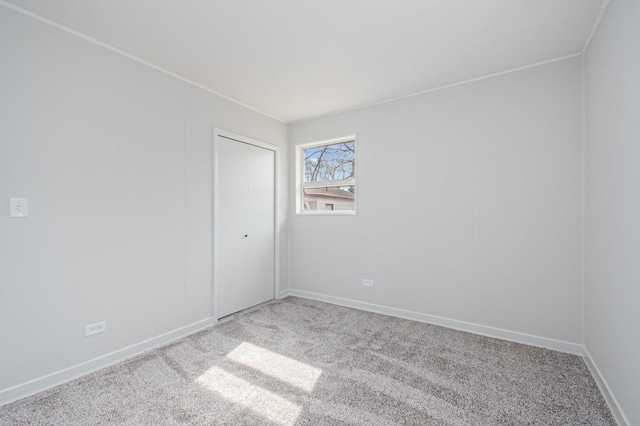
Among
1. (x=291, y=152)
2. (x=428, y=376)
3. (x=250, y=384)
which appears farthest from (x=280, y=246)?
(x=428, y=376)

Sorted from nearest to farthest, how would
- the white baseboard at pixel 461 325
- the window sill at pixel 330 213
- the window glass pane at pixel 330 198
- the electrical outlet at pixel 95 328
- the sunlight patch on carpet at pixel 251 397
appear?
the sunlight patch on carpet at pixel 251 397
the electrical outlet at pixel 95 328
the white baseboard at pixel 461 325
the window sill at pixel 330 213
the window glass pane at pixel 330 198

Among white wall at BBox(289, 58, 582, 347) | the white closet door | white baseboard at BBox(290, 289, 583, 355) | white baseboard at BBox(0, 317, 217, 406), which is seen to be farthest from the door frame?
white wall at BBox(289, 58, 582, 347)

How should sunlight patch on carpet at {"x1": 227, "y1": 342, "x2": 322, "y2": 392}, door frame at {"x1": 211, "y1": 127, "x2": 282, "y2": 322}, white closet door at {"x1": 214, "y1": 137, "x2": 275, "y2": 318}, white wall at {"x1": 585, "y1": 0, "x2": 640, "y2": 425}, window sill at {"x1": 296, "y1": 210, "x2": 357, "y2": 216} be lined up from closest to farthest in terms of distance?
white wall at {"x1": 585, "y1": 0, "x2": 640, "y2": 425} < sunlight patch on carpet at {"x1": 227, "y1": 342, "x2": 322, "y2": 392} < door frame at {"x1": 211, "y1": 127, "x2": 282, "y2": 322} < white closet door at {"x1": 214, "y1": 137, "x2": 275, "y2": 318} < window sill at {"x1": 296, "y1": 210, "x2": 357, "y2": 216}

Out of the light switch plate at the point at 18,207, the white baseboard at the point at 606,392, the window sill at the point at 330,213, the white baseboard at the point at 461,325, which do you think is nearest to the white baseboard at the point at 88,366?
the light switch plate at the point at 18,207

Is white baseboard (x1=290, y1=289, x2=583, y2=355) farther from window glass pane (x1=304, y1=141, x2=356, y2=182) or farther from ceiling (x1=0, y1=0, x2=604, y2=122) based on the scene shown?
ceiling (x1=0, y1=0, x2=604, y2=122)

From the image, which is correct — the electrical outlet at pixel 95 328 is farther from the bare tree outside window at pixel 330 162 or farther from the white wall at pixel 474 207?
the bare tree outside window at pixel 330 162

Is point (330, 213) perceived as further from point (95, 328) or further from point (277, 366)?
point (95, 328)

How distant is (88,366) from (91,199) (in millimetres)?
1284

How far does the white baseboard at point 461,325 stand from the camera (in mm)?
2570

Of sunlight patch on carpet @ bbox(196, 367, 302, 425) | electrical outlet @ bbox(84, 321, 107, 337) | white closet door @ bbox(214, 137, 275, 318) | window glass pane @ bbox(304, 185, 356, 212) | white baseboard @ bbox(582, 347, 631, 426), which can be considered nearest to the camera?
white baseboard @ bbox(582, 347, 631, 426)

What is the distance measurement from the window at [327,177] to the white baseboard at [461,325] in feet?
3.90

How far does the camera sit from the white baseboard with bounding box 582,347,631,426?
1655 millimetres

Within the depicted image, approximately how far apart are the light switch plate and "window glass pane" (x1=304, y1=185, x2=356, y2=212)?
2996 mm

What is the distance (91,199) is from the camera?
7.54 feet
